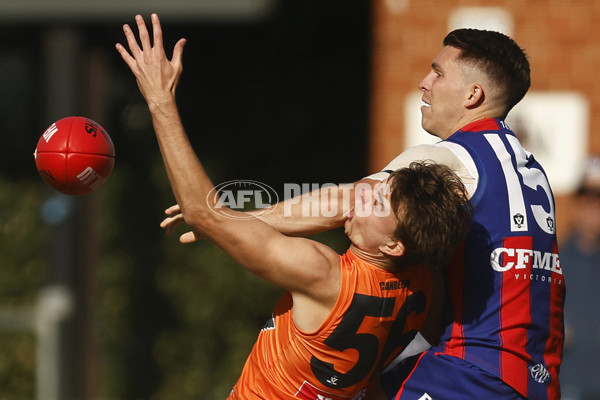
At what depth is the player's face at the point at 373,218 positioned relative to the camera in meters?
3.23

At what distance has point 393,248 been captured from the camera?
3.25 metres

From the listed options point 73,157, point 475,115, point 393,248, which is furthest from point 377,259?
point 73,157

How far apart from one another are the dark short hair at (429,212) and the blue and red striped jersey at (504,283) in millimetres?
175

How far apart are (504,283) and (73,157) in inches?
80.9

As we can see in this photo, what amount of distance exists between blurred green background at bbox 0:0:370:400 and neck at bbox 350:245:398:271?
15.4ft

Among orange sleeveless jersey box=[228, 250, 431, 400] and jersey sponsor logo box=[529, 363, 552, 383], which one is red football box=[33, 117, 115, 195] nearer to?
orange sleeveless jersey box=[228, 250, 431, 400]

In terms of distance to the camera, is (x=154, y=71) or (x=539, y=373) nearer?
(x=154, y=71)

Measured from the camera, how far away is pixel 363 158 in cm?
812

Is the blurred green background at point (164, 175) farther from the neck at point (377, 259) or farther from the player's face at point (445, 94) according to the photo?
the neck at point (377, 259)

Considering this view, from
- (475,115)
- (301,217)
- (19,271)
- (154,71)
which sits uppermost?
(154,71)

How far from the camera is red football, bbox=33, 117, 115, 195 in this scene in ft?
12.9

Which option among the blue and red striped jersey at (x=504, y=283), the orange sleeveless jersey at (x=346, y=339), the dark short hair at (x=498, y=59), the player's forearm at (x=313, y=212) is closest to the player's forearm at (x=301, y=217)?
the player's forearm at (x=313, y=212)

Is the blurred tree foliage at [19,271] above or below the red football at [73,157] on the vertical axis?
below

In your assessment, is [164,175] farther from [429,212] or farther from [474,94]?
[429,212]
